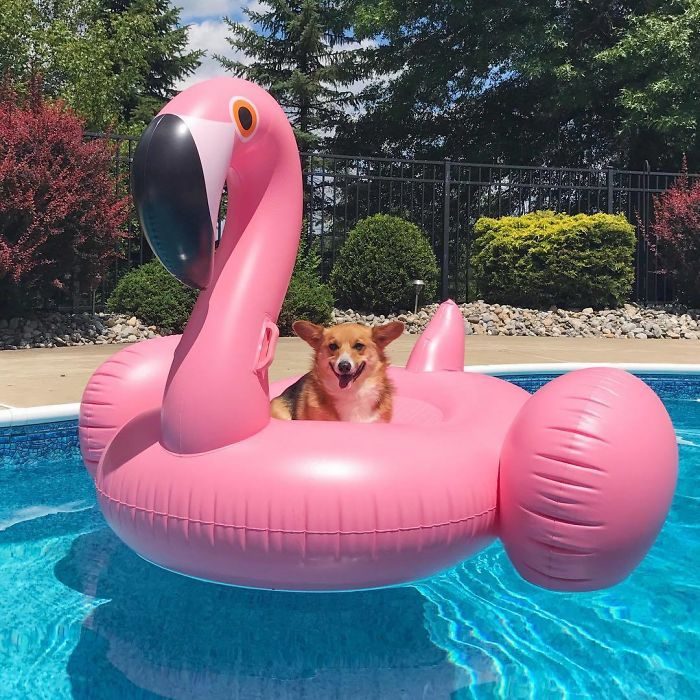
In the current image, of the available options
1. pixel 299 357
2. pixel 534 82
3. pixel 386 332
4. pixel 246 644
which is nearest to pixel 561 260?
pixel 299 357

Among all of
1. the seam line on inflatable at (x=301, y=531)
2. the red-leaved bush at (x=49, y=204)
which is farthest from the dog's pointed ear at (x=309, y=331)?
the red-leaved bush at (x=49, y=204)

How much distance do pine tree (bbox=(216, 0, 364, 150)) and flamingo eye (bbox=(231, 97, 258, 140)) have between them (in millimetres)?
19611

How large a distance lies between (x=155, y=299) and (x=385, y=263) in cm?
386

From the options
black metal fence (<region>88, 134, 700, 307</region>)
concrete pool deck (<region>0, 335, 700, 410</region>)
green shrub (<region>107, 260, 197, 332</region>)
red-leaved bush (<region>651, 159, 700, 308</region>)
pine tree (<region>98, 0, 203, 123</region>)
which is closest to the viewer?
concrete pool deck (<region>0, 335, 700, 410</region>)

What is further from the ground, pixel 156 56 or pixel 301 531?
pixel 156 56

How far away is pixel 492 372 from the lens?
274 inches

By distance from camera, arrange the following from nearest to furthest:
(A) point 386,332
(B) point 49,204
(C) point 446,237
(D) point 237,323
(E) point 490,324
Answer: (D) point 237,323, (A) point 386,332, (B) point 49,204, (E) point 490,324, (C) point 446,237

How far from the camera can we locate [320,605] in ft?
9.83

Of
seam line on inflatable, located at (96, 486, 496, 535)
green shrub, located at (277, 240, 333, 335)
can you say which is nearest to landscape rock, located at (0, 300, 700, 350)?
green shrub, located at (277, 240, 333, 335)

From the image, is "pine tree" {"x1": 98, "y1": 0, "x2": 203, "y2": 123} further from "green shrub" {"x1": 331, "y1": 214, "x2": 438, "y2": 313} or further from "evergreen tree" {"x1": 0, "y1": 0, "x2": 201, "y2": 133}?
"green shrub" {"x1": 331, "y1": 214, "x2": 438, "y2": 313}

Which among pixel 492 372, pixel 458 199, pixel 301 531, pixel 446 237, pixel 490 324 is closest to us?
pixel 301 531

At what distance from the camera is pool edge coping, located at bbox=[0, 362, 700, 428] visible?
4.82m

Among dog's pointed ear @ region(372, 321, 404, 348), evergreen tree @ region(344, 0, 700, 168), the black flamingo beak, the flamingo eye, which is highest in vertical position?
evergreen tree @ region(344, 0, 700, 168)

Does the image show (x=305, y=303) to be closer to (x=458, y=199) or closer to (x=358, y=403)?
(x=458, y=199)
